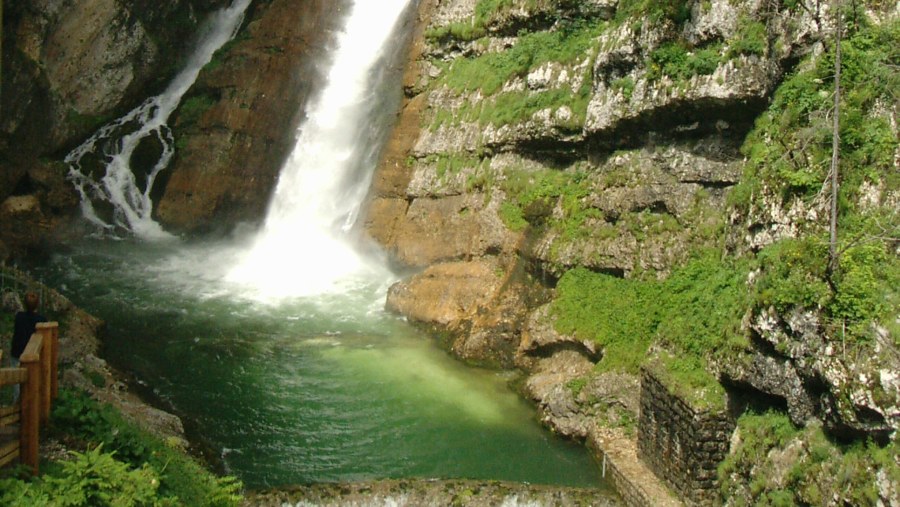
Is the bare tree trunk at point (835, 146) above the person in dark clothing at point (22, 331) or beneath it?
above

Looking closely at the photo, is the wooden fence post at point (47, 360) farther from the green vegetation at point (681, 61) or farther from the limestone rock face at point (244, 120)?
the limestone rock face at point (244, 120)

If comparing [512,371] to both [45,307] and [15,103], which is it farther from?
[15,103]

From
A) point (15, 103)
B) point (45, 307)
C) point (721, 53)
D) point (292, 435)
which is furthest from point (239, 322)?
point (721, 53)

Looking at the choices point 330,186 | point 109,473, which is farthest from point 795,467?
point 330,186

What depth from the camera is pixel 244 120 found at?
2917 centimetres

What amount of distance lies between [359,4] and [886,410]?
26.9m

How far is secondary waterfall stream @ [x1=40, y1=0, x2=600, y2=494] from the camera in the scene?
14.2 metres

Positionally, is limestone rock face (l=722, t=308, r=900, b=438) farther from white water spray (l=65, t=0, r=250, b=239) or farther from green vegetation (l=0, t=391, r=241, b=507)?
white water spray (l=65, t=0, r=250, b=239)

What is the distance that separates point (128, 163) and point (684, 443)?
23.5 m

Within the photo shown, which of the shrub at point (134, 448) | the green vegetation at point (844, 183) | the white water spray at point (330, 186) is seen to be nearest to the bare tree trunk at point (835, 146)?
the green vegetation at point (844, 183)

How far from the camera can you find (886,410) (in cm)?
945

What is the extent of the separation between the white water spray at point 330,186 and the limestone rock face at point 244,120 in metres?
0.86

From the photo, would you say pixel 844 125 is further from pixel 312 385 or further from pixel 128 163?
pixel 128 163

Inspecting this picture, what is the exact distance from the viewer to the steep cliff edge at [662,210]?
10.8 meters
